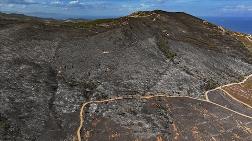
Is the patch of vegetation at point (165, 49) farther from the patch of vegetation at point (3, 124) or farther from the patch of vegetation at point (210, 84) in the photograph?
the patch of vegetation at point (3, 124)

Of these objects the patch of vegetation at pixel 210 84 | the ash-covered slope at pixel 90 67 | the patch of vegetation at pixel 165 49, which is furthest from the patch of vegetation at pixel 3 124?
the patch of vegetation at pixel 165 49

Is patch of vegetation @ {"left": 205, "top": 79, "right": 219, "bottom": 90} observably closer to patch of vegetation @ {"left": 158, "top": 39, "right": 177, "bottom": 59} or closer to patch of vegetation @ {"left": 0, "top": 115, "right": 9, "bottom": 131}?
patch of vegetation @ {"left": 158, "top": 39, "right": 177, "bottom": 59}

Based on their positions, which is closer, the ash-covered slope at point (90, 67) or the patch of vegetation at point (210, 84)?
the ash-covered slope at point (90, 67)

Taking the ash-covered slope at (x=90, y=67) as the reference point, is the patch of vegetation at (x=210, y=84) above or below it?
below

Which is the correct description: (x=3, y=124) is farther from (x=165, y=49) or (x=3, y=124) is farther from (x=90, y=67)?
(x=165, y=49)

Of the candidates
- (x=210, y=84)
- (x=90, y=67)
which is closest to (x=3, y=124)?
(x=90, y=67)

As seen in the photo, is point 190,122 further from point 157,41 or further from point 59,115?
point 157,41
